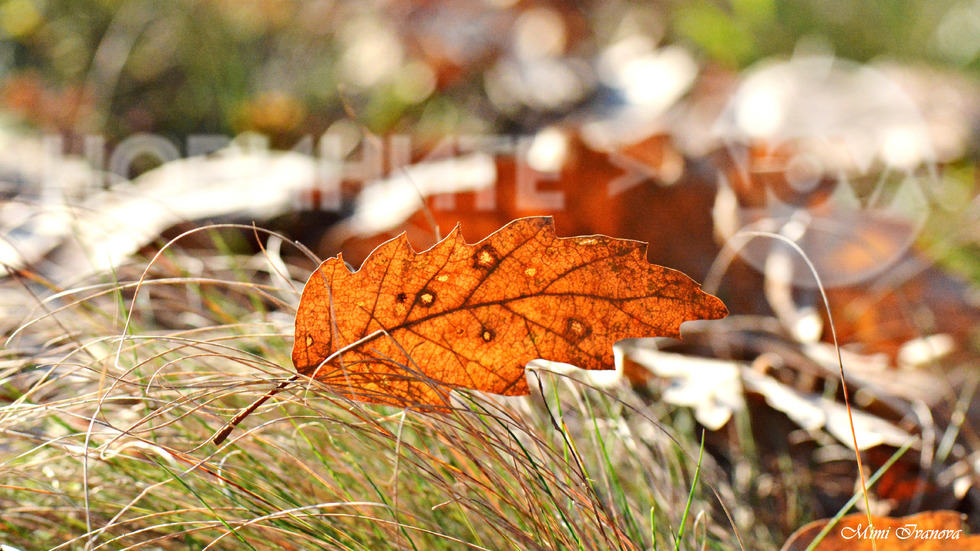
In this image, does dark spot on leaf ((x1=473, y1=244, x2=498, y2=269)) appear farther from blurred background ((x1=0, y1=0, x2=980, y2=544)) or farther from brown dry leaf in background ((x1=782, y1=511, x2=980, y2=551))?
brown dry leaf in background ((x1=782, y1=511, x2=980, y2=551))

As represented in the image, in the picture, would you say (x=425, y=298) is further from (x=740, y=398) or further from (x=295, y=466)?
(x=740, y=398)

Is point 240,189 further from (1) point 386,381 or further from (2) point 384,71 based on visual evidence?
(2) point 384,71

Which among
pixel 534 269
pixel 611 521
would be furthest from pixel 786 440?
pixel 534 269

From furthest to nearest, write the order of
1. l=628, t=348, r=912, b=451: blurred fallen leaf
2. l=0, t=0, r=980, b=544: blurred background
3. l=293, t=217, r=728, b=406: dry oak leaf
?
1. l=0, t=0, r=980, b=544: blurred background
2. l=628, t=348, r=912, b=451: blurred fallen leaf
3. l=293, t=217, r=728, b=406: dry oak leaf

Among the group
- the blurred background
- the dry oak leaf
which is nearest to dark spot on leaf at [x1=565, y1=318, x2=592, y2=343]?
the dry oak leaf

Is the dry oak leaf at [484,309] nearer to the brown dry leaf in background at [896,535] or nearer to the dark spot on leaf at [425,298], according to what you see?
the dark spot on leaf at [425,298]

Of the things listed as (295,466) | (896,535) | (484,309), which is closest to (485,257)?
(484,309)

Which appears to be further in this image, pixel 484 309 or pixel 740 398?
pixel 740 398
